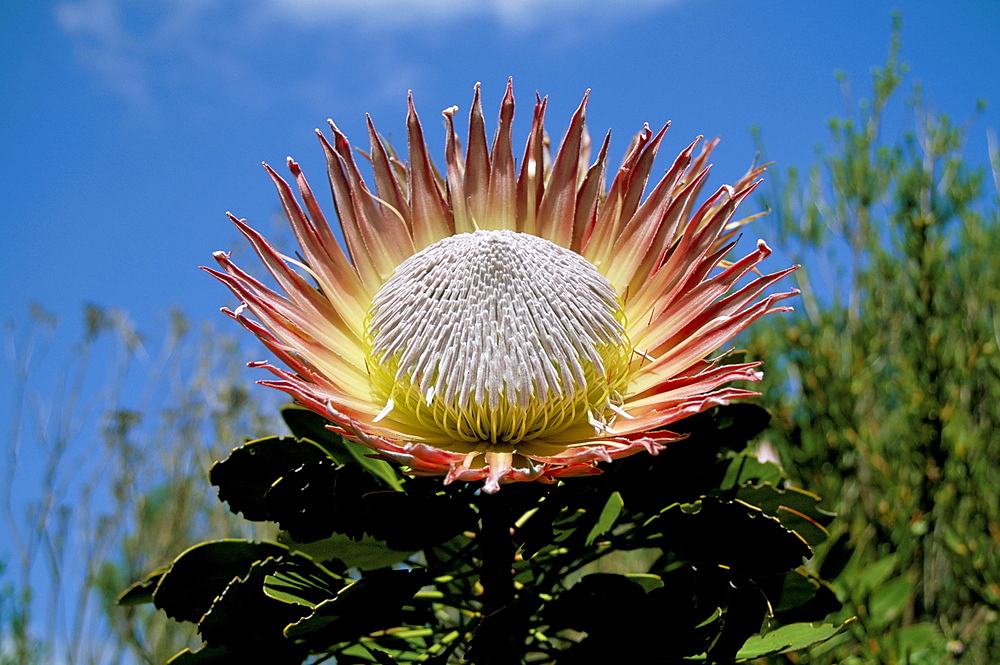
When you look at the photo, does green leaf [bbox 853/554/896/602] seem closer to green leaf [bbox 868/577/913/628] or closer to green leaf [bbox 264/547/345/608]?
green leaf [bbox 868/577/913/628]

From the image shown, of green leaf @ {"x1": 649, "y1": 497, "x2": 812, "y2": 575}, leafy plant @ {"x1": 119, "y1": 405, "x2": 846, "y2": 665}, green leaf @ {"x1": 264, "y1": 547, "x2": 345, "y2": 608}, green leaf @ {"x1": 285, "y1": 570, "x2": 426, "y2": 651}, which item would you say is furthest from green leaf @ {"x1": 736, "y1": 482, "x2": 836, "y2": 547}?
green leaf @ {"x1": 264, "y1": 547, "x2": 345, "y2": 608}

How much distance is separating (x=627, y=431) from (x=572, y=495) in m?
0.18

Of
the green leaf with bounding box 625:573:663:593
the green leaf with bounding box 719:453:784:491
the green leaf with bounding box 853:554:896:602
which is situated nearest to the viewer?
the green leaf with bounding box 625:573:663:593

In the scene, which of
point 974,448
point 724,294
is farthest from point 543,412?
point 974,448

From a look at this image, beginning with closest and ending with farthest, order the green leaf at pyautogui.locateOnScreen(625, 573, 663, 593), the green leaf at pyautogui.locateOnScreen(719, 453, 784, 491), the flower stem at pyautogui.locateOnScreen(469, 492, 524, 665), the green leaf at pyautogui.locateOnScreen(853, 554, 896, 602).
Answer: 1. the flower stem at pyautogui.locateOnScreen(469, 492, 524, 665)
2. the green leaf at pyautogui.locateOnScreen(625, 573, 663, 593)
3. the green leaf at pyautogui.locateOnScreen(719, 453, 784, 491)
4. the green leaf at pyautogui.locateOnScreen(853, 554, 896, 602)

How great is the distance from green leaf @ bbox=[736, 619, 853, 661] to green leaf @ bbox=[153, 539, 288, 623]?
2.40 ft

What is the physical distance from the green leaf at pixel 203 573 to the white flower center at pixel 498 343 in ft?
1.05

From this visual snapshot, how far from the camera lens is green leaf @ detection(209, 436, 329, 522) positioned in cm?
123

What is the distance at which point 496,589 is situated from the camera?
1203 millimetres

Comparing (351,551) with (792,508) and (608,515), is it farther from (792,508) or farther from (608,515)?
(792,508)

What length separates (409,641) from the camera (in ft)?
4.60

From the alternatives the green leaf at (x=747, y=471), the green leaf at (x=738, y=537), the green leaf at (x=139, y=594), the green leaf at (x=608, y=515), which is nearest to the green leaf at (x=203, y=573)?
the green leaf at (x=139, y=594)

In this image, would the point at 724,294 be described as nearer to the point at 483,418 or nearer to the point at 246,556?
the point at 483,418

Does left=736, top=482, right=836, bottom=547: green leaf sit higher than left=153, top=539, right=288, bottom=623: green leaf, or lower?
lower
